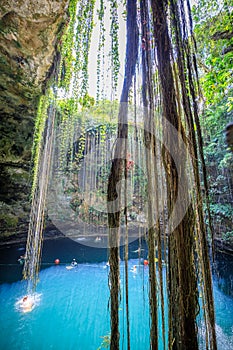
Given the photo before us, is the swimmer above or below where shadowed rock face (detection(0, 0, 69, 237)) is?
below

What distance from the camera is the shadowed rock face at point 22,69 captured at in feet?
8.25

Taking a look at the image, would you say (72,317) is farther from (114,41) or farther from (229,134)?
(114,41)

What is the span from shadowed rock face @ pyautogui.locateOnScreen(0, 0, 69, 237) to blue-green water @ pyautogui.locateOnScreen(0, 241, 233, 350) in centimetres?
231

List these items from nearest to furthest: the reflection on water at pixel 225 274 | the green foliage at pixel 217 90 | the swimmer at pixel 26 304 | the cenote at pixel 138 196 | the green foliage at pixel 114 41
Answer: the cenote at pixel 138 196 → the green foliage at pixel 114 41 → the green foliage at pixel 217 90 → the swimmer at pixel 26 304 → the reflection on water at pixel 225 274

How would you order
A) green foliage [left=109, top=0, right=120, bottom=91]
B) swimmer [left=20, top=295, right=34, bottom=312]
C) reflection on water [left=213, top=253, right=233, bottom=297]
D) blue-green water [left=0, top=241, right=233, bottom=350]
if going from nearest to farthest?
1. green foliage [left=109, top=0, right=120, bottom=91]
2. blue-green water [left=0, top=241, right=233, bottom=350]
3. swimmer [left=20, top=295, right=34, bottom=312]
4. reflection on water [left=213, top=253, right=233, bottom=297]

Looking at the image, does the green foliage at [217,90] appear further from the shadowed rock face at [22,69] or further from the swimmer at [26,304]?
the swimmer at [26,304]

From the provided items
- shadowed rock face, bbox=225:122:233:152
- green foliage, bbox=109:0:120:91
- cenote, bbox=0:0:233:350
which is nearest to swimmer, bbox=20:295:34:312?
cenote, bbox=0:0:233:350

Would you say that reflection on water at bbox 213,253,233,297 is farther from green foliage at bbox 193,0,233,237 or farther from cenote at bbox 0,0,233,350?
green foliage at bbox 193,0,233,237

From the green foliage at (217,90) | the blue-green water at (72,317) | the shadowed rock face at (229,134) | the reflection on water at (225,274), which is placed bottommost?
the blue-green water at (72,317)

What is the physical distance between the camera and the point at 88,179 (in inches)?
296

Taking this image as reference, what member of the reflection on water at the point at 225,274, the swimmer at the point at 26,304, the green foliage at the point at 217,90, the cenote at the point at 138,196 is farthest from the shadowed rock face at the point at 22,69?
the reflection on water at the point at 225,274

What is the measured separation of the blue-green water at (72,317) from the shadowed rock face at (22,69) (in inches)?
90.8

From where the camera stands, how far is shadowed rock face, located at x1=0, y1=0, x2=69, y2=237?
2.51 meters

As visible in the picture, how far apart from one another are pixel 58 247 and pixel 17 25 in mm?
6496
